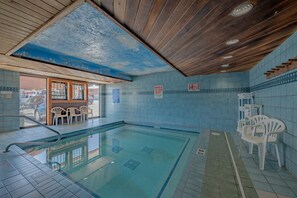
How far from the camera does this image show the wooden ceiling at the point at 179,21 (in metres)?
1.50

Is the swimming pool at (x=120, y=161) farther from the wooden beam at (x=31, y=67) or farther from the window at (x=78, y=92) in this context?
the window at (x=78, y=92)

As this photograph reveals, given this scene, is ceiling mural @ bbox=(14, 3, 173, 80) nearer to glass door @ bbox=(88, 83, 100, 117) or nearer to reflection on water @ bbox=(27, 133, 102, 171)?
reflection on water @ bbox=(27, 133, 102, 171)

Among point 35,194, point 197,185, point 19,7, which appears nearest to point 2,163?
point 35,194

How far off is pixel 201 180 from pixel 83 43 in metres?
3.66

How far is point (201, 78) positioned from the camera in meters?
5.64

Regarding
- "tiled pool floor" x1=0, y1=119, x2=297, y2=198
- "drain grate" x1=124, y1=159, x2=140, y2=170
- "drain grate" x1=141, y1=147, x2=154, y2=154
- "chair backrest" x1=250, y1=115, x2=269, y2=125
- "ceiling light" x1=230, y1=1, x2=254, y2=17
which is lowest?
"drain grate" x1=124, y1=159, x2=140, y2=170

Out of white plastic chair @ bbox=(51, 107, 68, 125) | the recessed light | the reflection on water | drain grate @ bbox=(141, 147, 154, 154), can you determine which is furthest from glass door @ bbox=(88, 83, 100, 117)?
the recessed light

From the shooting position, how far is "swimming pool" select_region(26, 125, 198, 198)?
7.69ft

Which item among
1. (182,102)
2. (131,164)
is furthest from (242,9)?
(182,102)

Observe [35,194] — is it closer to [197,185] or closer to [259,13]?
[197,185]

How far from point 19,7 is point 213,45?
3.01 meters

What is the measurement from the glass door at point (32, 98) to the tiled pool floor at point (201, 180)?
11.5ft

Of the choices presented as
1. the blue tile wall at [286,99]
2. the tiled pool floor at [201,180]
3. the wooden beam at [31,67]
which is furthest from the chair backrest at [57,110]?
the blue tile wall at [286,99]

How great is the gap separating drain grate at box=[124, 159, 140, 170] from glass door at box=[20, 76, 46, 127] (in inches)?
196
